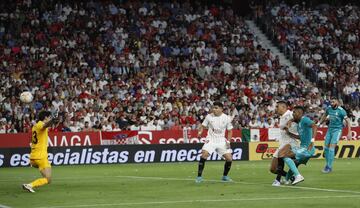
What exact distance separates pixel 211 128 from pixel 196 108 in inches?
697

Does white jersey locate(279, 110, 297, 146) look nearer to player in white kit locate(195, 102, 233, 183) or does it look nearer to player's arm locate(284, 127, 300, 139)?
player's arm locate(284, 127, 300, 139)

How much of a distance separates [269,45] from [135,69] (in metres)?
10.6

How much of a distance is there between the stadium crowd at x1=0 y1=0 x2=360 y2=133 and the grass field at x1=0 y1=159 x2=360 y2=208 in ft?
28.8

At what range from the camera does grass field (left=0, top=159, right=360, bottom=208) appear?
17656 millimetres

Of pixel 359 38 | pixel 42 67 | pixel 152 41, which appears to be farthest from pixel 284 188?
pixel 359 38

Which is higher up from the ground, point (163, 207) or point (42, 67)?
point (42, 67)

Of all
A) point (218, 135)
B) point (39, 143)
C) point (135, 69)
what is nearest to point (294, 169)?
point (218, 135)

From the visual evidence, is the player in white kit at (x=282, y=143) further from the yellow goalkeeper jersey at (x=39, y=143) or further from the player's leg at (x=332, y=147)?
the yellow goalkeeper jersey at (x=39, y=143)

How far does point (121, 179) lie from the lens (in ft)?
84.3

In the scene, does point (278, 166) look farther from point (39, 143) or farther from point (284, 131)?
point (39, 143)

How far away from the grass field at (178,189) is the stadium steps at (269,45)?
748 inches

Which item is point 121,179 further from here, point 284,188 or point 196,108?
point 196,108

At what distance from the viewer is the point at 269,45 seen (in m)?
51.5

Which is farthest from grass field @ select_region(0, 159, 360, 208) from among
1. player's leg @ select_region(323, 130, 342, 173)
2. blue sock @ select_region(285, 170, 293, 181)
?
blue sock @ select_region(285, 170, 293, 181)
